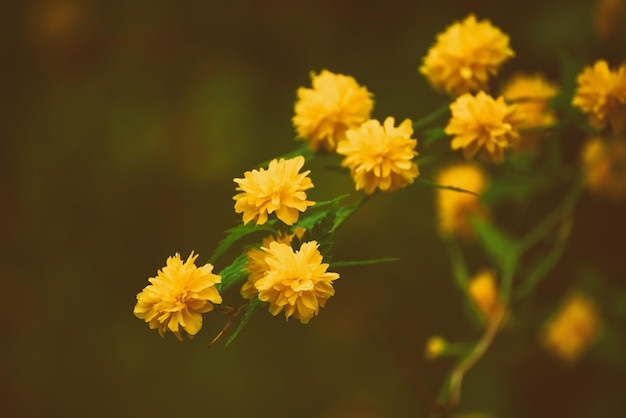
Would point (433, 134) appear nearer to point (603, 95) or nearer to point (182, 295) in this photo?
point (603, 95)

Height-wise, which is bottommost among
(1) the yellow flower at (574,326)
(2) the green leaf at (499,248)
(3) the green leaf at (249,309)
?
(1) the yellow flower at (574,326)

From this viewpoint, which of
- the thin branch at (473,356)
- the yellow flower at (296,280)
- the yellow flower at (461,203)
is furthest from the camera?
the yellow flower at (461,203)

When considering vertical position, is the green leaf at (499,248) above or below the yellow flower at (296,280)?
below

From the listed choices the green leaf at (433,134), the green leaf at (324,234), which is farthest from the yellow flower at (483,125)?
the green leaf at (324,234)

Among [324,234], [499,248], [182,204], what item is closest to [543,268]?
[499,248]

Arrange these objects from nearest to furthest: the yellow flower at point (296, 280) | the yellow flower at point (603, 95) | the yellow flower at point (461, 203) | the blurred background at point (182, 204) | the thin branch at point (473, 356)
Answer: the yellow flower at point (296, 280) → the yellow flower at point (603, 95) → the thin branch at point (473, 356) → the yellow flower at point (461, 203) → the blurred background at point (182, 204)

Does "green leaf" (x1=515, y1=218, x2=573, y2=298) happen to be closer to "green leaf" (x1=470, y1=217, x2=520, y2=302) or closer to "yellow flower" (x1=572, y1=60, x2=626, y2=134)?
"green leaf" (x1=470, y1=217, x2=520, y2=302)

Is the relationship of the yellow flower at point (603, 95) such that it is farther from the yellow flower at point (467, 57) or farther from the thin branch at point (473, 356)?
the thin branch at point (473, 356)
